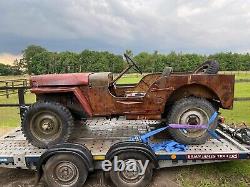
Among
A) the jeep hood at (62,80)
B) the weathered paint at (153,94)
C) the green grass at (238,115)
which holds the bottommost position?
the green grass at (238,115)

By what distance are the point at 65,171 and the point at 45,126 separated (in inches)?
38.6

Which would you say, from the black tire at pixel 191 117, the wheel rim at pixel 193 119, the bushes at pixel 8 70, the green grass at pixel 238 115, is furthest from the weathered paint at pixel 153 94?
the bushes at pixel 8 70

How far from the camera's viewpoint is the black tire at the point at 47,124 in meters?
5.51

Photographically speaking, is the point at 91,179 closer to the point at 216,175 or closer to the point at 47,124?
the point at 47,124

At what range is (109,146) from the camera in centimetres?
546

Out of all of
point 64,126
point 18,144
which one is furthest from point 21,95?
point 64,126

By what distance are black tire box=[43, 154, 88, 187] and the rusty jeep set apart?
0.64 metres

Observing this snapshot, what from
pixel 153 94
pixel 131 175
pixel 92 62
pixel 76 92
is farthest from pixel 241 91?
pixel 92 62

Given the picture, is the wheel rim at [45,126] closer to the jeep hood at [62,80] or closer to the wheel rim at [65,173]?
the jeep hood at [62,80]

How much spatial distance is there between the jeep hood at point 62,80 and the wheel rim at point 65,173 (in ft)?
4.36

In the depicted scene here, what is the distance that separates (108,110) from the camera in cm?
558

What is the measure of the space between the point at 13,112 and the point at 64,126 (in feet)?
28.6

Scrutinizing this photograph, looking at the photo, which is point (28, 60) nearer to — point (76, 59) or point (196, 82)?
point (76, 59)

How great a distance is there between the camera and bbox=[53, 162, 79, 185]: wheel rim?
4.92m
